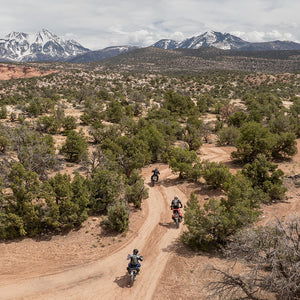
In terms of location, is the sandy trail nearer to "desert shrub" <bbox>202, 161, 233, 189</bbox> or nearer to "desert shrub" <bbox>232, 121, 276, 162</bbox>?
"desert shrub" <bbox>202, 161, 233, 189</bbox>

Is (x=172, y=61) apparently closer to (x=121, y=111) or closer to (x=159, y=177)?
(x=121, y=111)

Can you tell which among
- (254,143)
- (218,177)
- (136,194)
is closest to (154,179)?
(136,194)

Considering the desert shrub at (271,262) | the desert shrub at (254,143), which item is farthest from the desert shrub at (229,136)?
the desert shrub at (271,262)

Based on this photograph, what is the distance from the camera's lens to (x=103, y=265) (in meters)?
10.4

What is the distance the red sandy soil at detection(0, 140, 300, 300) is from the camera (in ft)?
29.5

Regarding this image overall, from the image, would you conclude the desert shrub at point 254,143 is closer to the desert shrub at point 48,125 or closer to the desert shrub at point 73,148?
the desert shrub at point 73,148

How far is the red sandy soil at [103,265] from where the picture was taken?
8.99 m

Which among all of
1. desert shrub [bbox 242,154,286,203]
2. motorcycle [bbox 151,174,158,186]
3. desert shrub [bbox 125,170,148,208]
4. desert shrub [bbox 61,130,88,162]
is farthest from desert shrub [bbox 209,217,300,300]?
desert shrub [bbox 61,130,88,162]

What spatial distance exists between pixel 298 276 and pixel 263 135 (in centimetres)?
2083

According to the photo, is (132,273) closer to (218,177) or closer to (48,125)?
(218,177)

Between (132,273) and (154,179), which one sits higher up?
(154,179)

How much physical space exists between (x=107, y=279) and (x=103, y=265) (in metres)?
0.88

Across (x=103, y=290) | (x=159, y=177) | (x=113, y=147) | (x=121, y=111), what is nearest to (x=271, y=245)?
(x=103, y=290)

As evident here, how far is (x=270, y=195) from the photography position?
651 inches
